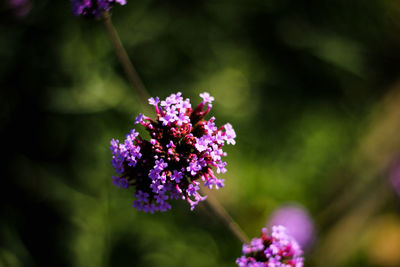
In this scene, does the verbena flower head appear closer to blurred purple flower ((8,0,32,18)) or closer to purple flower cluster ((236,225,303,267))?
purple flower cluster ((236,225,303,267))

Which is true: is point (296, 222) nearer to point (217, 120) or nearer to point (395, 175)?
point (217, 120)

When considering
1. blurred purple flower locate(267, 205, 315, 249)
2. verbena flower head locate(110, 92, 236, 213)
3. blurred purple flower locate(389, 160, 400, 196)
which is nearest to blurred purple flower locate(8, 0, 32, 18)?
verbena flower head locate(110, 92, 236, 213)

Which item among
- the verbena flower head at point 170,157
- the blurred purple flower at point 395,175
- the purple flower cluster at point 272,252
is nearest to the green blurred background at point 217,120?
the blurred purple flower at point 395,175

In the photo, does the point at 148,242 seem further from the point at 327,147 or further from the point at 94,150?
the point at 327,147

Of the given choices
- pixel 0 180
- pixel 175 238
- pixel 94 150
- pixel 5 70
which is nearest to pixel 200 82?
pixel 94 150

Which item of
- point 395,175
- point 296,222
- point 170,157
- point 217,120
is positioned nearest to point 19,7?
point 217,120

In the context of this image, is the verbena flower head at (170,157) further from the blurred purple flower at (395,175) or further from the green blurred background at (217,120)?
the blurred purple flower at (395,175)

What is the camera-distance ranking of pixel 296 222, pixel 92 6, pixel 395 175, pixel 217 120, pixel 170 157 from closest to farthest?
pixel 170 157, pixel 92 6, pixel 296 222, pixel 217 120, pixel 395 175
